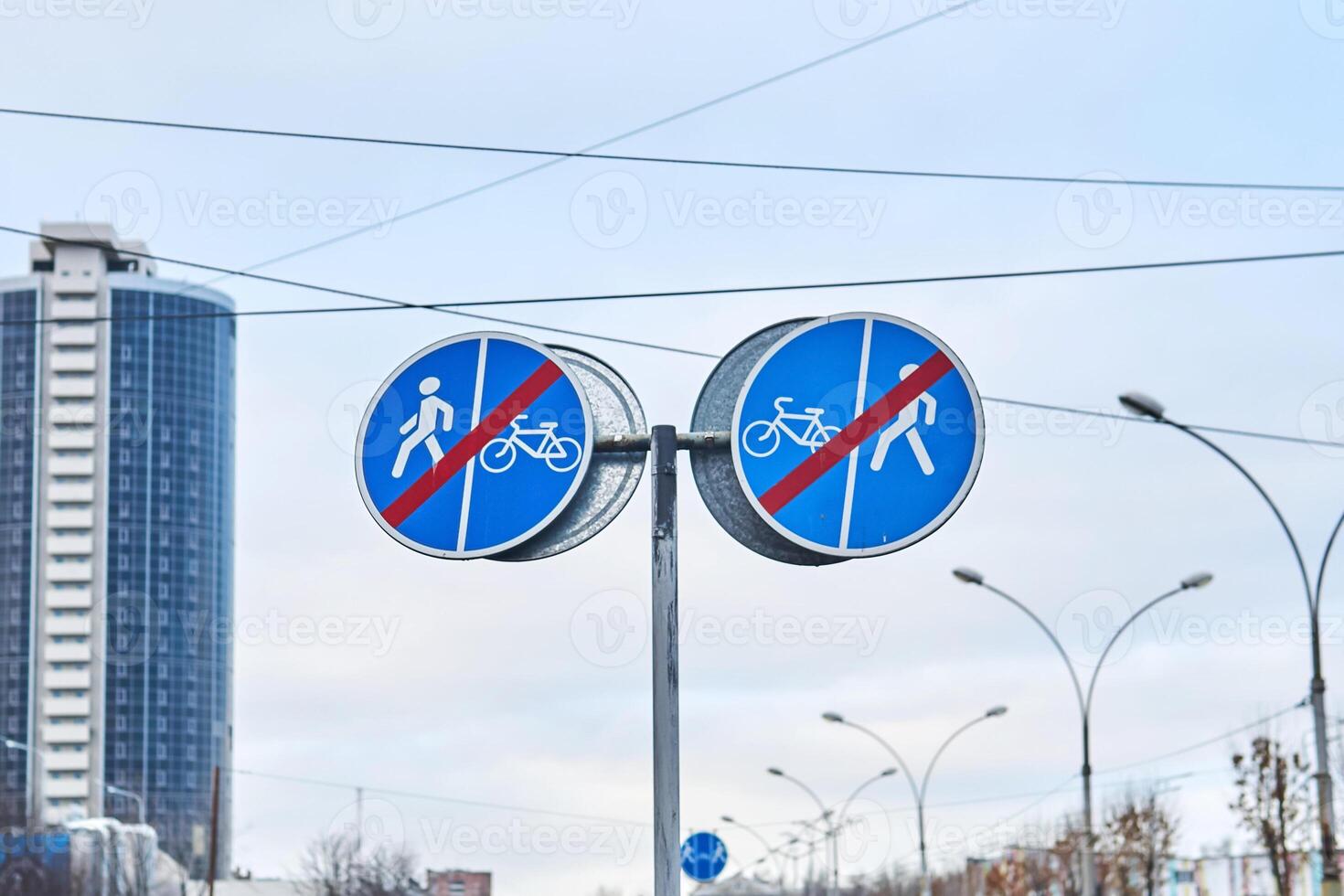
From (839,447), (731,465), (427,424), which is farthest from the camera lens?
(427,424)

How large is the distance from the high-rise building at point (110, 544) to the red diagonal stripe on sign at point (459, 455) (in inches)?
5782

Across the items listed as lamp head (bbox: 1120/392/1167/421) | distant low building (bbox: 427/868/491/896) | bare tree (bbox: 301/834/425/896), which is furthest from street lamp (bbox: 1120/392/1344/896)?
distant low building (bbox: 427/868/491/896)

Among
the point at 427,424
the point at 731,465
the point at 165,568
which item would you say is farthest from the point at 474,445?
the point at 165,568

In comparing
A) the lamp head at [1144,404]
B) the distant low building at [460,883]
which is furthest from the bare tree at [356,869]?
the lamp head at [1144,404]

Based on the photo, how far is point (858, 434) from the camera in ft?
18.9

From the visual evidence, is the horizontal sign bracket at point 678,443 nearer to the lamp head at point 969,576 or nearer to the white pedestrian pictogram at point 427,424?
the white pedestrian pictogram at point 427,424

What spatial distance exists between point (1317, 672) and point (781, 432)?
60.6 feet

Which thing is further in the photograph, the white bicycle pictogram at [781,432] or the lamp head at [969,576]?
the lamp head at [969,576]

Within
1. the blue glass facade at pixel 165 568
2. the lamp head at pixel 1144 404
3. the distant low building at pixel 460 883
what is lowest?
the distant low building at pixel 460 883

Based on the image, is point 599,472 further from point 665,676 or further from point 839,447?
point 839,447

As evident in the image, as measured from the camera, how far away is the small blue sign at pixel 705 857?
3300 centimetres

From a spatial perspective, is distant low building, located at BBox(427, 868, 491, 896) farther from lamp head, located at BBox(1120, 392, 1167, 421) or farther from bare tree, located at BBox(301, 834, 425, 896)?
lamp head, located at BBox(1120, 392, 1167, 421)

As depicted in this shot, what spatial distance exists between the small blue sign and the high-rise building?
122 meters

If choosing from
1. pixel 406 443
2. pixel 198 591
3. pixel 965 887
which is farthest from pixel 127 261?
pixel 406 443
